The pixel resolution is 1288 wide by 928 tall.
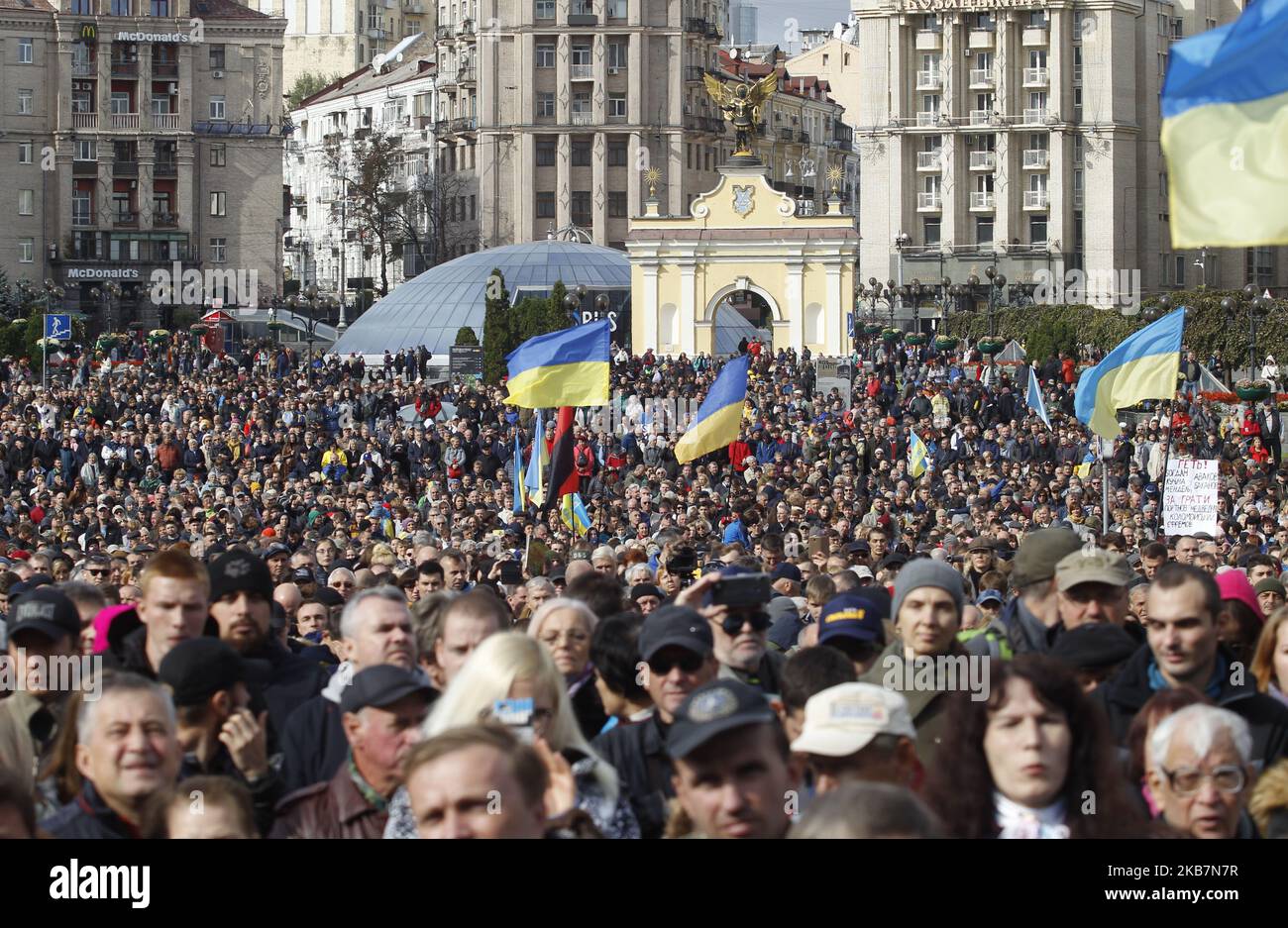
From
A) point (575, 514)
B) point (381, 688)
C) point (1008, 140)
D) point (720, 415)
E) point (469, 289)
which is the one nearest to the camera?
point (381, 688)

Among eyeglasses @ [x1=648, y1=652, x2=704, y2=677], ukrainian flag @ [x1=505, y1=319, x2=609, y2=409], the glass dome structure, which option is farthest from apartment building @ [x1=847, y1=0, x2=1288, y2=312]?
eyeglasses @ [x1=648, y1=652, x2=704, y2=677]

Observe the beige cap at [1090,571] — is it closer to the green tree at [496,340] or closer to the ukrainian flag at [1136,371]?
the ukrainian flag at [1136,371]

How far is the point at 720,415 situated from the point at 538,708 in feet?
52.6

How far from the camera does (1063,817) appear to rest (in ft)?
20.3

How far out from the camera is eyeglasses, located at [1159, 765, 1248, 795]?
6258mm

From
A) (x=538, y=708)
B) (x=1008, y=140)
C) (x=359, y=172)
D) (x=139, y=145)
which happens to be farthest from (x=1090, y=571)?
(x=359, y=172)

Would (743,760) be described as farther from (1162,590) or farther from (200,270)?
(200,270)

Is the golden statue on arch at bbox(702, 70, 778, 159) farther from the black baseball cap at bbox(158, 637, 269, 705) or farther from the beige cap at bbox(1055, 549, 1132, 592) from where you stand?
the black baseball cap at bbox(158, 637, 269, 705)

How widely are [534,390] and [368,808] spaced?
46.1 ft

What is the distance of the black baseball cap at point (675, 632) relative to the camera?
24.6ft

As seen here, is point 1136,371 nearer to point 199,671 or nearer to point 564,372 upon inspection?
point 564,372

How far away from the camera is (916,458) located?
1192 inches

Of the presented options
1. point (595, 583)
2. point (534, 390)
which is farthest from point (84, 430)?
point (595, 583)

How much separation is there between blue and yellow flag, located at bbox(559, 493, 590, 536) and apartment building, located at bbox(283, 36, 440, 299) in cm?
6680
